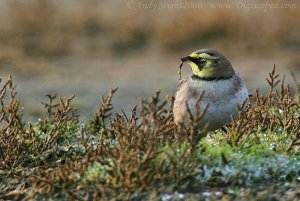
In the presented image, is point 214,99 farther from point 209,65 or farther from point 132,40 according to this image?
point 132,40

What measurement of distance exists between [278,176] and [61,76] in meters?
8.13

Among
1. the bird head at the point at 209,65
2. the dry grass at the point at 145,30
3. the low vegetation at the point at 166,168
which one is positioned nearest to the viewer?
the low vegetation at the point at 166,168

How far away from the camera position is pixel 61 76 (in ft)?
45.6

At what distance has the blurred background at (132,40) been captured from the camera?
13.6 metres

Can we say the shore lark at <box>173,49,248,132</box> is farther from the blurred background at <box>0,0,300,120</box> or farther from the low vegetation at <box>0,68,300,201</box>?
the blurred background at <box>0,0,300,120</box>

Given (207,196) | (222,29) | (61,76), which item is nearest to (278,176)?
(207,196)

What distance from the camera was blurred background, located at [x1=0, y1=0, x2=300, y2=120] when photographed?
1364 centimetres

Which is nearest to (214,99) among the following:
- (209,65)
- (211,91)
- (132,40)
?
(211,91)

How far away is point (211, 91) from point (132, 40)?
8.39m

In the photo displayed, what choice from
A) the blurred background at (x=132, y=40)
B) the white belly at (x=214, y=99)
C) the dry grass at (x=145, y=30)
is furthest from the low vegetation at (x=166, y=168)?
the dry grass at (x=145, y=30)

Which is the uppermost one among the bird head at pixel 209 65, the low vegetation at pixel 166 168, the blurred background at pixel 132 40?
the blurred background at pixel 132 40

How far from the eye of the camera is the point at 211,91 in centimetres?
675

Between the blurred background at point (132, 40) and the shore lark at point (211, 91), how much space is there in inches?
234

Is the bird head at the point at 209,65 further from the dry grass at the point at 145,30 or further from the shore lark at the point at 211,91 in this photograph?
the dry grass at the point at 145,30
